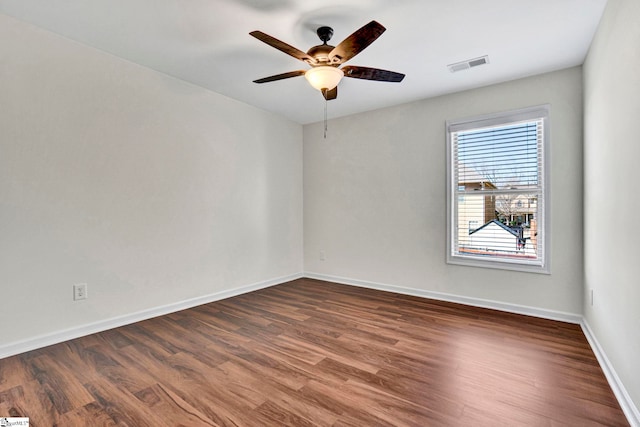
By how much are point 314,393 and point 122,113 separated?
2.92 meters

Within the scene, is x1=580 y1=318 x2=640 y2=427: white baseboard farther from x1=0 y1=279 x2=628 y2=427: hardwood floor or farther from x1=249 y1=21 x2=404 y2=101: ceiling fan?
x1=249 y1=21 x2=404 y2=101: ceiling fan

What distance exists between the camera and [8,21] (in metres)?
2.31

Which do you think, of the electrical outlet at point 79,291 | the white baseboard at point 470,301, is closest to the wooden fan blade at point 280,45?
the electrical outlet at point 79,291

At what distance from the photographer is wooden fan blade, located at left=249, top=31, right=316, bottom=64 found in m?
1.94

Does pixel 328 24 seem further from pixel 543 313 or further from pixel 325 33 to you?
pixel 543 313

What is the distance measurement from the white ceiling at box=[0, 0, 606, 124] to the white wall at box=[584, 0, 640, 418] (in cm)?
38

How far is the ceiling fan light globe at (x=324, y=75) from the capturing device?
7.74 feet

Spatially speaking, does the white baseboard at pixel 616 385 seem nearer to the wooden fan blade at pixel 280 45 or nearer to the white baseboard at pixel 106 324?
the wooden fan blade at pixel 280 45

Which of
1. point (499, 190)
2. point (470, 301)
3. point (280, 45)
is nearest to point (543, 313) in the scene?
point (470, 301)

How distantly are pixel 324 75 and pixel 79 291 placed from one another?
2721mm

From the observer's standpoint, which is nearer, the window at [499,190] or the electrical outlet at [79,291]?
the electrical outlet at [79,291]

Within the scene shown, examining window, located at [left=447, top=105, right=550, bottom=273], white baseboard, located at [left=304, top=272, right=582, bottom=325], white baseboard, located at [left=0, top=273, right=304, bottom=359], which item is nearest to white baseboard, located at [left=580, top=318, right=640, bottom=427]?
white baseboard, located at [left=304, top=272, right=582, bottom=325]

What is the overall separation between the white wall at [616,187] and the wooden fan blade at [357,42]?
1.28 m

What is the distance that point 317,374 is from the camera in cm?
210
